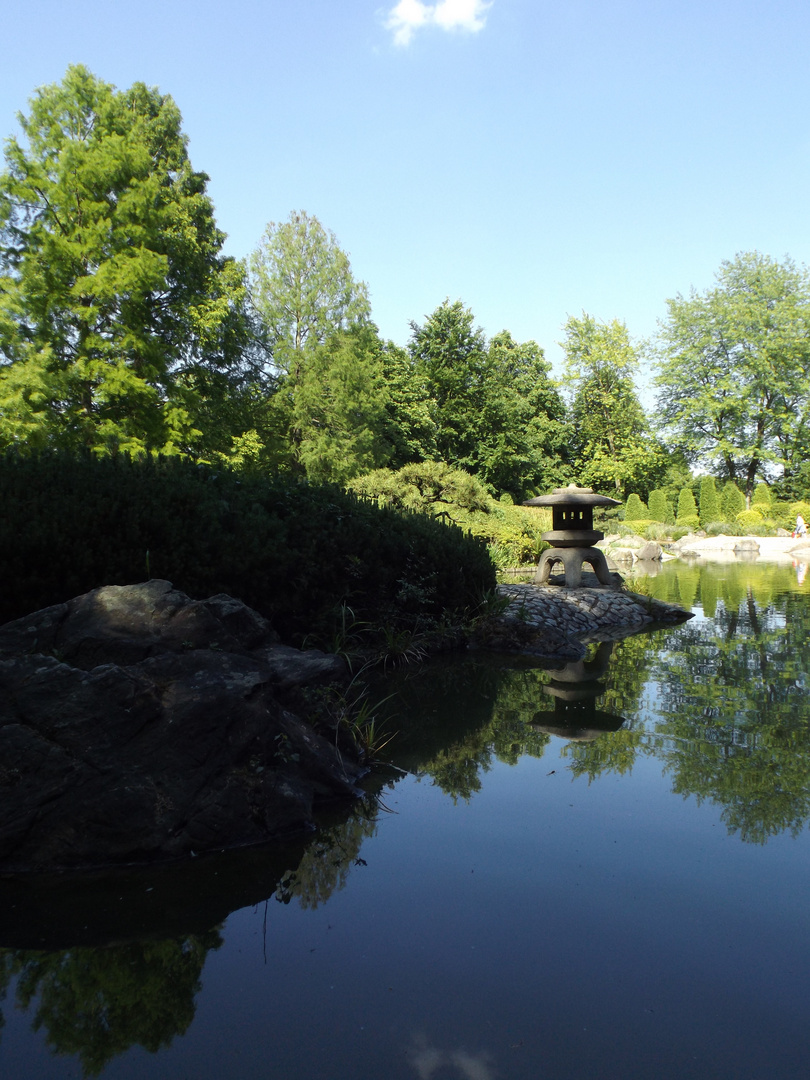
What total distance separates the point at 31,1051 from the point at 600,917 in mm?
1968

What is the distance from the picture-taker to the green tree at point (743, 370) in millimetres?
41188

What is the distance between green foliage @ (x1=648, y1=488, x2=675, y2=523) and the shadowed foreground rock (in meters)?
36.4

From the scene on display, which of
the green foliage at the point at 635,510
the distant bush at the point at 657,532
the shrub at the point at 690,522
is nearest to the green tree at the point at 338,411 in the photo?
the distant bush at the point at 657,532

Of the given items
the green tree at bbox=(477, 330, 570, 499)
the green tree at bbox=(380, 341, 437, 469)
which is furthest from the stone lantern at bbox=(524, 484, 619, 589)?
the green tree at bbox=(477, 330, 570, 499)

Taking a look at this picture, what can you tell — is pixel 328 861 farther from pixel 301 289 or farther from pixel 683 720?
pixel 301 289

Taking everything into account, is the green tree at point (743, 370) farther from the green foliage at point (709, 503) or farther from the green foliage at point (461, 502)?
the green foliage at point (461, 502)

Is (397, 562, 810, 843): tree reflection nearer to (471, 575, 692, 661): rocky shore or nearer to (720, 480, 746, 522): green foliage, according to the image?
(471, 575, 692, 661): rocky shore

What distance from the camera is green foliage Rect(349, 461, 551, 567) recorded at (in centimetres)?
1900

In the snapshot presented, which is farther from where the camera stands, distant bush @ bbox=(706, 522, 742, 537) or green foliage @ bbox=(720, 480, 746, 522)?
green foliage @ bbox=(720, 480, 746, 522)

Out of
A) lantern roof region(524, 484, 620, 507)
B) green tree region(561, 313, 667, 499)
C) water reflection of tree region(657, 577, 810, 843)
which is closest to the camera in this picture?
water reflection of tree region(657, 577, 810, 843)

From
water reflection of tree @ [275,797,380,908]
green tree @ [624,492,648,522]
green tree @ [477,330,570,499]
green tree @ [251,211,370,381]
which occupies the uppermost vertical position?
green tree @ [251,211,370,381]

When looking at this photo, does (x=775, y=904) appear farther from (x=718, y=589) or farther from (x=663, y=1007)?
(x=718, y=589)

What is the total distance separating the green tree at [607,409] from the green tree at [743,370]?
2291 mm

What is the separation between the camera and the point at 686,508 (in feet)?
126
